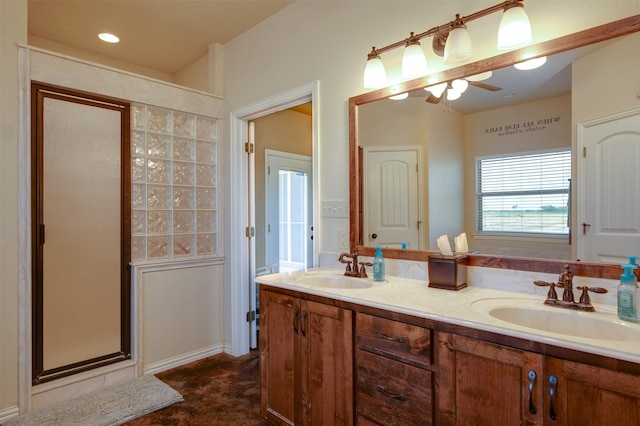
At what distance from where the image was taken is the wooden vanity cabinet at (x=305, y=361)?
159cm

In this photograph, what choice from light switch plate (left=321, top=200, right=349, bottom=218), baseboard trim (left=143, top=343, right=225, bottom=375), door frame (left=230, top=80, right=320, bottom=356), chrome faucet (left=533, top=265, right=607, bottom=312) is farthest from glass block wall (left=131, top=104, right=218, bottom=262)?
chrome faucet (left=533, top=265, right=607, bottom=312)

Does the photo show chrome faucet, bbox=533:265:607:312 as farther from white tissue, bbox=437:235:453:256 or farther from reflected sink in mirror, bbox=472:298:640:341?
white tissue, bbox=437:235:453:256

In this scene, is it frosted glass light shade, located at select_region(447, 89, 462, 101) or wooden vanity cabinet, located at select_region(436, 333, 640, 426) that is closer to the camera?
wooden vanity cabinet, located at select_region(436, 333, 640, 426)

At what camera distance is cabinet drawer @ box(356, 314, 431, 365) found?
133 cm

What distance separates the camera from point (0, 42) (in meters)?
2.05

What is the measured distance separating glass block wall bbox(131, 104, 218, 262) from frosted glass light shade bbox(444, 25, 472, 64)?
2.17m

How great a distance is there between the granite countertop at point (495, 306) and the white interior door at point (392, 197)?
12.2 inches

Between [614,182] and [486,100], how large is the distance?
650 millimetres

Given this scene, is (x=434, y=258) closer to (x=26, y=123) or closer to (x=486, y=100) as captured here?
(x=486, y=100)

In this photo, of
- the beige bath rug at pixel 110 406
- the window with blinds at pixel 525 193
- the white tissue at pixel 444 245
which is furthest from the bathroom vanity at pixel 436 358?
the beige bath rug at pixel 110 406

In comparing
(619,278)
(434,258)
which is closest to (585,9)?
(619,278)

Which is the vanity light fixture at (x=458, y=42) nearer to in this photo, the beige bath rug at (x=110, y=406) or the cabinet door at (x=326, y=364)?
the cabinet door at (x=326, y=364)

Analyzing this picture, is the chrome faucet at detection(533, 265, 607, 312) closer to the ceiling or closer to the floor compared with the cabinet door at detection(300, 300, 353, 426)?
closer to the ceiling

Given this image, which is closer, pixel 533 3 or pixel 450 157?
pixel 533 3
